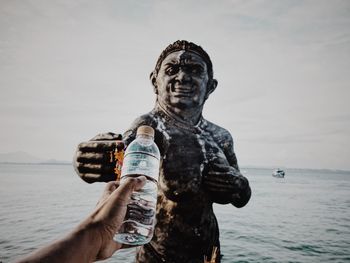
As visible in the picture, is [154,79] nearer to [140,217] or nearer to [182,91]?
[182,91]

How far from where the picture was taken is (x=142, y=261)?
2.77 meters

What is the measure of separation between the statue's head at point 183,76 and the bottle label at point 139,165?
3.68ft

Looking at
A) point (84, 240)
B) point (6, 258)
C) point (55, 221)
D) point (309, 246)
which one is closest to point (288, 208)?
point (309, 246)

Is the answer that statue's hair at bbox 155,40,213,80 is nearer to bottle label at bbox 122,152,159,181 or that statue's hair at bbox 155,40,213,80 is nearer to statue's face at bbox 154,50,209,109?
statue's face at bbox 154,50,209,109

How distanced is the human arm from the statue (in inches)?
27.5

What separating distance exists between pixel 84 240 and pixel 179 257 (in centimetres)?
145

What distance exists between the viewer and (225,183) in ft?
8.48

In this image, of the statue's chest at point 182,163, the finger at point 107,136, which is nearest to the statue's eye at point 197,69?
the statue's chest at point 182,163

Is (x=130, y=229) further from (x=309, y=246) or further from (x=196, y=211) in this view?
(x=309, y=246)

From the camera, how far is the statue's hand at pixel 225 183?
2588mm

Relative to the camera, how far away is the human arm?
50.8 inches

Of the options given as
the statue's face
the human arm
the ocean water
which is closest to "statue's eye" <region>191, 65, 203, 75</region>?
the statue's face

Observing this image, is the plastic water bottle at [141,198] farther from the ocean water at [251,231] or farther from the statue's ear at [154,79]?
the ocean water at [251,231]

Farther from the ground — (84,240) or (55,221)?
(84,240)
